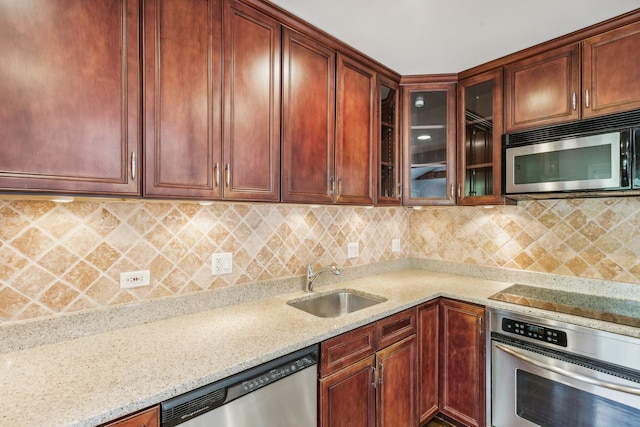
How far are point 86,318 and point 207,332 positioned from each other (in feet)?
1.63

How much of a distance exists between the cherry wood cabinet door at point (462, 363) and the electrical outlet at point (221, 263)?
1.39 metres

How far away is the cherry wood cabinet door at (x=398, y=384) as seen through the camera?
169 centimetres

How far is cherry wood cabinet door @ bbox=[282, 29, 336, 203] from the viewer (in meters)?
1.60

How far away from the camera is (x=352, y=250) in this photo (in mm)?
2406

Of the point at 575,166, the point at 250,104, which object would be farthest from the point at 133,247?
the point at 575,166

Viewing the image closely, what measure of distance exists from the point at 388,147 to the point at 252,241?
3.89ft

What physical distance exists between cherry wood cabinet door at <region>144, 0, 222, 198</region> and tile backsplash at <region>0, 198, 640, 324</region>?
1.14 ft

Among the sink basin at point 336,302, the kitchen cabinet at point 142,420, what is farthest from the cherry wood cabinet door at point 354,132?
the kitchen cabinet at point 142,420

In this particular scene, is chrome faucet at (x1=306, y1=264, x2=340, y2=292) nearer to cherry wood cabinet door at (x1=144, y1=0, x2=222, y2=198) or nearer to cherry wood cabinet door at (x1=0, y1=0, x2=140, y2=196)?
cherry wood cabinet door at (x1=144, y1=0, x2=222, y2=198)

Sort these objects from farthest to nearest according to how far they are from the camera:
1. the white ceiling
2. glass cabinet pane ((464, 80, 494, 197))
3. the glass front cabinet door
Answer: the glass front cabinet door
glass cabinet pane ((464, 80, 494, 197))
the white ceiling

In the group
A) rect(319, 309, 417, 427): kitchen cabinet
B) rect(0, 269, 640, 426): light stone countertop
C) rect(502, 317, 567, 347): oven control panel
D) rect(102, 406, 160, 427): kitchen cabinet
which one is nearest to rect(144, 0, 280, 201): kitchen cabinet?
rect(0, 269, 640, 426): light stone countertop

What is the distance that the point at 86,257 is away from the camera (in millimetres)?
1314

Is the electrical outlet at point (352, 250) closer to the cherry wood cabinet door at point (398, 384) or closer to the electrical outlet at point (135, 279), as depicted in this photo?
the cherry wood cabinet door at point (398, 384)

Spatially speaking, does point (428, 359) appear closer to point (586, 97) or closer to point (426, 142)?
point (426, 142)
